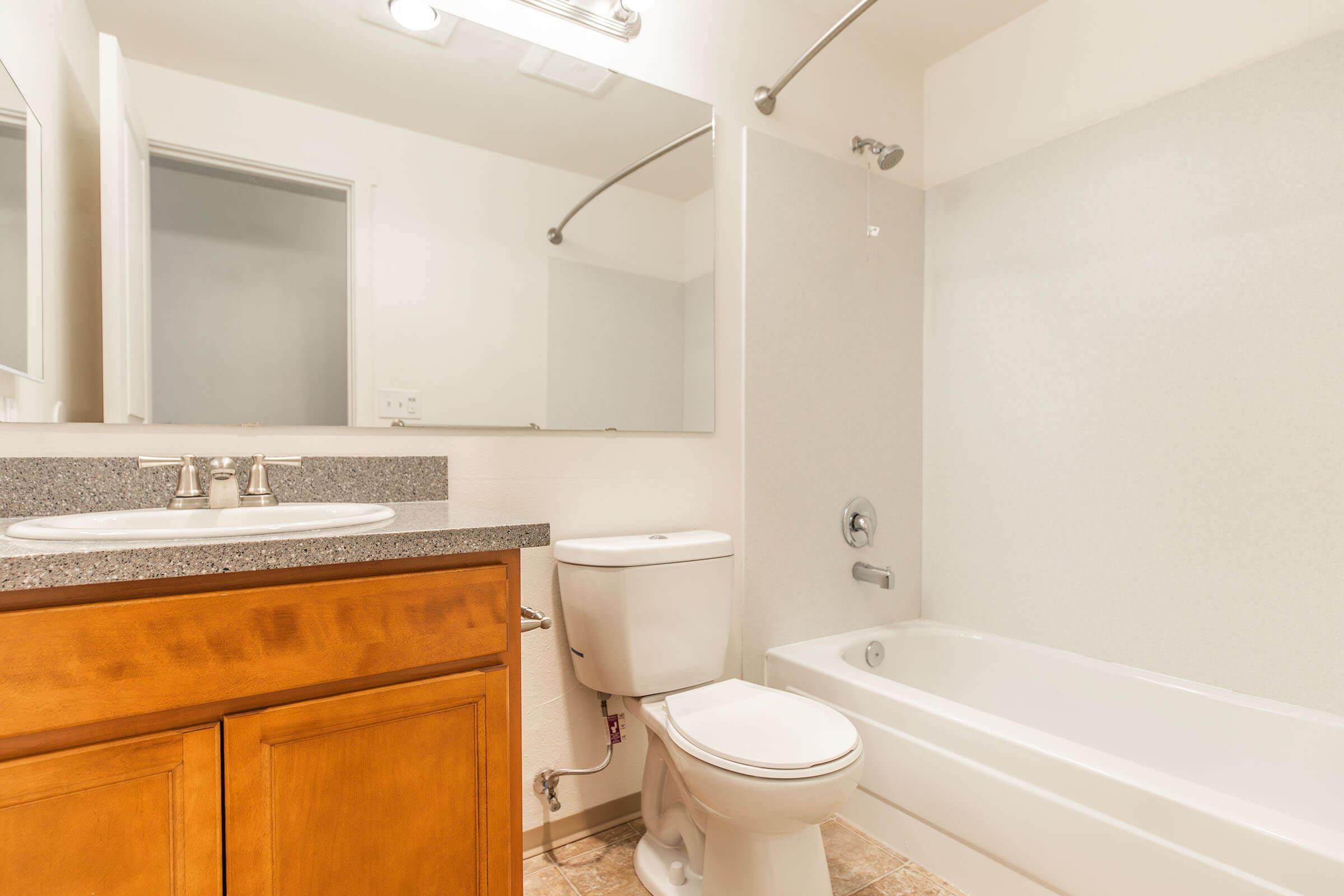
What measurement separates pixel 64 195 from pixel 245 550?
874 mm

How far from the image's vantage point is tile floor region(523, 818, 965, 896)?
1537 millimetres

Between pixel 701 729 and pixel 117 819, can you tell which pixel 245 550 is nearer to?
pixel 117 819

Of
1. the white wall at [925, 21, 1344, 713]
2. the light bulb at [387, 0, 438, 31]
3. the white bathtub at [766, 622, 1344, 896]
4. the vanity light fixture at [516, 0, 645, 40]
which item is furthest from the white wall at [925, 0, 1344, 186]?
the light bulb at [387, 0, 438, 31]

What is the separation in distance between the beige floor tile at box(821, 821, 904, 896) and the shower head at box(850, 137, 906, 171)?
1.83 meters

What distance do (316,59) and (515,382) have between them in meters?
0.77

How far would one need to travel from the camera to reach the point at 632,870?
1617 mm

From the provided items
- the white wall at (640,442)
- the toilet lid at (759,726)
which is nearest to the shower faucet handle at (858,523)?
the white wall at (640,442)

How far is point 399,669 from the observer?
90cm

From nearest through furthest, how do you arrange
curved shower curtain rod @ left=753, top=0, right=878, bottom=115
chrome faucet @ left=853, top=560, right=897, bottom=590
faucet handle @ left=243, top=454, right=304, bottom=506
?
faucet handle @ left=243, top=454, right=304, bottom=506
curved shower curtain rod @ left=753, top=0, right=878, bottom=115
chrome faucet @ left=853, top=560, right=897, bottom=590

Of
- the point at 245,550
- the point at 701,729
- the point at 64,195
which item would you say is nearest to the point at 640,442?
the point at 701,729

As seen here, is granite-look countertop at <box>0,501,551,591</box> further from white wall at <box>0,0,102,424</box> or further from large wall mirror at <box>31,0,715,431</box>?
large wall mirror at <box>31,0,715,431</box>

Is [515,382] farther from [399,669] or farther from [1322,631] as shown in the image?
[1322,631]

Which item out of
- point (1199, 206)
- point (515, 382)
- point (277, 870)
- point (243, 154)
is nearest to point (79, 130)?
point (243, 154)

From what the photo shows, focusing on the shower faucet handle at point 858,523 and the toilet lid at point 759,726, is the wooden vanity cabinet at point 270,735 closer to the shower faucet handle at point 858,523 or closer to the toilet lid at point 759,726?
the toilet lid at point 759,726
